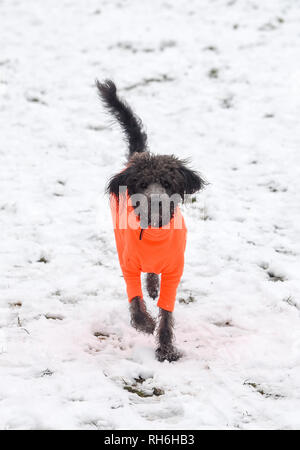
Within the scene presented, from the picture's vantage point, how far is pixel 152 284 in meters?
4.09

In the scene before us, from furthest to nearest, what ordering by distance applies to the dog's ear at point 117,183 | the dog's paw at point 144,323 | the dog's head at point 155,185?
the dog's paw at point 144,323 → the dog's ear at point 117,183 → the dog's head at point 155,185

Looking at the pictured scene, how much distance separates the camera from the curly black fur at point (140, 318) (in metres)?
3.46

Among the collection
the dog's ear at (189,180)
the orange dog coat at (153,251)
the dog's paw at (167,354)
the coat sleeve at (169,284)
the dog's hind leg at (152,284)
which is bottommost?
the dog's hind leg at (152,284)

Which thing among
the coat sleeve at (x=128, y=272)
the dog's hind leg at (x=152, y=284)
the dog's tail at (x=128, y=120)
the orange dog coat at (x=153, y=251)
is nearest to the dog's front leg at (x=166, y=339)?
the orange dog coat at (x=153, y=251)

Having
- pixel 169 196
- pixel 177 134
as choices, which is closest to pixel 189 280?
pixel 169 196

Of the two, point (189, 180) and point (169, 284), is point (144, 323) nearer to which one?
point (169, 284)

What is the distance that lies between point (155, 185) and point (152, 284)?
1.27m

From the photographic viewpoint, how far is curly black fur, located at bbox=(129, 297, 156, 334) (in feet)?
11.4

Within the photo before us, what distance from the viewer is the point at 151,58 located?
8734 mm

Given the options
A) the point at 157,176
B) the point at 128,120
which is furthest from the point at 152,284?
the point at 128,120

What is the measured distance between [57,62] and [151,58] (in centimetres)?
185

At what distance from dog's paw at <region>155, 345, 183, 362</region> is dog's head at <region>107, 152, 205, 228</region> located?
93 centimetres

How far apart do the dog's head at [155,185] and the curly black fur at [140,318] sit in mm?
688

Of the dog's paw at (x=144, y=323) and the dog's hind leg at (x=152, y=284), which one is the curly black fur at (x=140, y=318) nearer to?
the dog's paw at (x=144, y=323)
